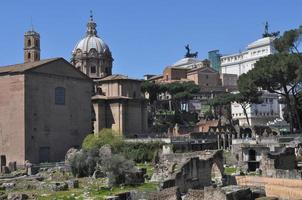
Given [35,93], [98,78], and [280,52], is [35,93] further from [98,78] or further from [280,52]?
[280,52]

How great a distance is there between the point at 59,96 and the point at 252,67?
1825 inches

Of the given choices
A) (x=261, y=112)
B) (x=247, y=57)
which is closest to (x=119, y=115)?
(x=261, y=112)

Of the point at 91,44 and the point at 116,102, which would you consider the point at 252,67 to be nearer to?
the point at 91,44

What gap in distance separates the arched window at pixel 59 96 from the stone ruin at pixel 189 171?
22.4 m

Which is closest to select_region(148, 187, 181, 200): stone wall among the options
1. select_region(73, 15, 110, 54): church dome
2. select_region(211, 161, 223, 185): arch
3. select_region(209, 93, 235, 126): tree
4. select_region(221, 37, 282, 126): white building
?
select_region(211, 161, 223, 185): arch

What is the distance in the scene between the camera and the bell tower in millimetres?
66625

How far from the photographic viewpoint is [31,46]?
6712 cm

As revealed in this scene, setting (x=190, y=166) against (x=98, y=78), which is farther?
(x=98, y=78)

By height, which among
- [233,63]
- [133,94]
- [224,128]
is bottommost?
[224,128]

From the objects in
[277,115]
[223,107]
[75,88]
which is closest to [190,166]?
[75,88]

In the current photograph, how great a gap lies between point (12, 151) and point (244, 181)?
87.3ft

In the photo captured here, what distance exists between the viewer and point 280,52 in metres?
49.9

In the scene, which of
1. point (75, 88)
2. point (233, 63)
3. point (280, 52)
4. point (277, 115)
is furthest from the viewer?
point (233, 63)

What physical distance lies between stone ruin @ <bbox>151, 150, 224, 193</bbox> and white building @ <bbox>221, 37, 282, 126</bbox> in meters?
37.8
